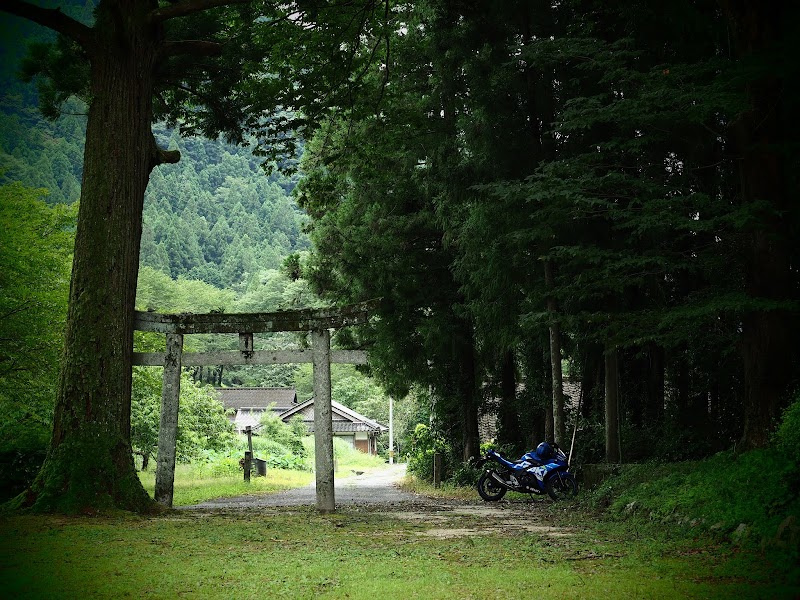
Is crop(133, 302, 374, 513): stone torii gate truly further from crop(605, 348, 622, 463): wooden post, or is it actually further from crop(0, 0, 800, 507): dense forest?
crop(605, 348, 622, 463): wooden post

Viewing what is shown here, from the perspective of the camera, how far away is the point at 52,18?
34.1ft

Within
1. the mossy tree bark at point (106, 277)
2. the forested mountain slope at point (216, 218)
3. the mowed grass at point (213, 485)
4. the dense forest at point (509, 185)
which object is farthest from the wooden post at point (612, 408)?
the forested mountain slope at point (216, 218)

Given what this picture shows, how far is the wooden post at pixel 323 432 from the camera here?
1155cm

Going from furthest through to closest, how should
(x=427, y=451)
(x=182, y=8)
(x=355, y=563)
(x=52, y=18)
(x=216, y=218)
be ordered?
(x=216, y=218), (x=427, y=451), (x=182, y=8), (x=52, y=18), (x=355, y=563)

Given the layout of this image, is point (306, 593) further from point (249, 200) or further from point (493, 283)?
point (249, 200)

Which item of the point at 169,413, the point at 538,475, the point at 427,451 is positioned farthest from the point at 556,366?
the point at 427,451

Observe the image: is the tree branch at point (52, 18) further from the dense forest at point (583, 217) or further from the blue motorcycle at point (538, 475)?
the blue motorcycle at point (538, 475)

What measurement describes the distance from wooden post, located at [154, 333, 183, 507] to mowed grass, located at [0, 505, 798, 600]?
2.31 m

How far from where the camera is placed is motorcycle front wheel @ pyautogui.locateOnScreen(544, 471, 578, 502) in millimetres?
12922

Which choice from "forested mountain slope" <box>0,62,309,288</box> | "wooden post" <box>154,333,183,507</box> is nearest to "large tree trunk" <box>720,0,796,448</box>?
"wooden post" <box>154,333,183,507</box>

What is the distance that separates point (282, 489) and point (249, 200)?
6636 cm

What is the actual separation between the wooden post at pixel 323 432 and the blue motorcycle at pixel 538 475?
3558 mm

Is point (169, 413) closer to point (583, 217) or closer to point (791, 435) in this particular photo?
point (583, 217)

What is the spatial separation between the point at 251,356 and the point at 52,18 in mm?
5725
